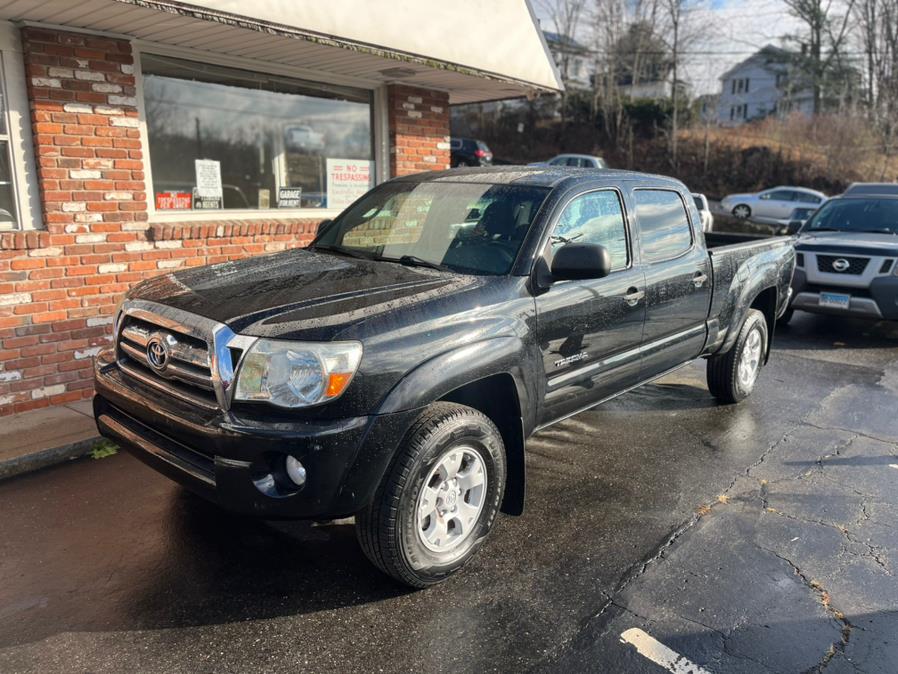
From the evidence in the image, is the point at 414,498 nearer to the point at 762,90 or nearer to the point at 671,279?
the point at 671,279

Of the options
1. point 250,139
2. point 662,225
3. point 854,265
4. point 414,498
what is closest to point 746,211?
point 854,265

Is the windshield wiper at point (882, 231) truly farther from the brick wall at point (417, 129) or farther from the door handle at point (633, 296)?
the door handle at point (633, 296)

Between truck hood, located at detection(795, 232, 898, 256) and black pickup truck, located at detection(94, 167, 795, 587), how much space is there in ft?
15.7

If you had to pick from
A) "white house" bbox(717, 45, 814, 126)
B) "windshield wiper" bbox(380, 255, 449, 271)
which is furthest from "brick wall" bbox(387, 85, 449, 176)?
"white house" bbox(717, 45, 814, 126)

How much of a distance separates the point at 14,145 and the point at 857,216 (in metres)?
9.76

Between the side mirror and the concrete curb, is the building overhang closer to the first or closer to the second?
the concrete curb

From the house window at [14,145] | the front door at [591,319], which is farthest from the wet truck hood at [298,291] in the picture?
the house window at [14,145]

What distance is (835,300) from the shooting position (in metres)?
8.44

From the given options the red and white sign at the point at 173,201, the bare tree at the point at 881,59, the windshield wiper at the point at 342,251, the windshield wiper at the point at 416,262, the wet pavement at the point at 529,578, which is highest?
the bare tree at the point at 881,59

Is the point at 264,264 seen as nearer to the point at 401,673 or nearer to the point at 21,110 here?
the point at 401,673

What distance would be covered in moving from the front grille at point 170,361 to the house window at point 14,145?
256 centimetres

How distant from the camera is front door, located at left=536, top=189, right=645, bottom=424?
374 cm

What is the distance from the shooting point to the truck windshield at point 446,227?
3.75 metres

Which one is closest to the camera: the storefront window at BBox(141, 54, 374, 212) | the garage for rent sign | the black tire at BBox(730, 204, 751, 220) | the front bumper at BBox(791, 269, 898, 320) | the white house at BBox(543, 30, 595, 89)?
the storefront window at BBox(141, 54, 374, 212)
